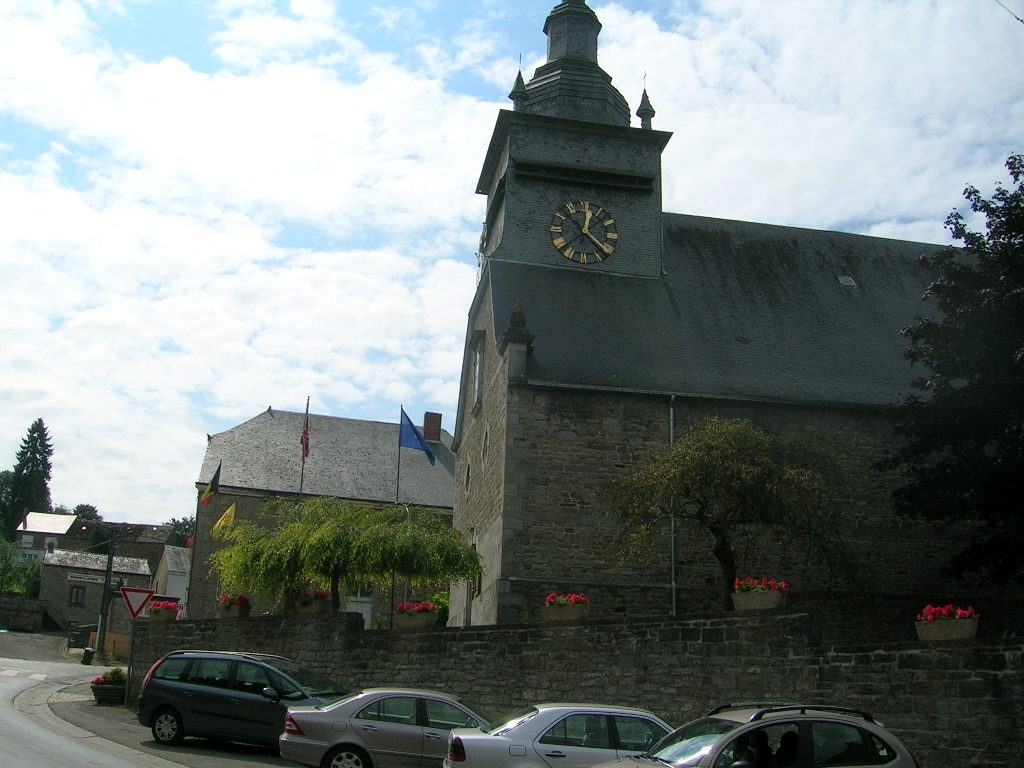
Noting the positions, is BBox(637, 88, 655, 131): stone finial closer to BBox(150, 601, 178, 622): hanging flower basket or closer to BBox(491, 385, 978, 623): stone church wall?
BBox(491, 385, 978, 623): stone church wall

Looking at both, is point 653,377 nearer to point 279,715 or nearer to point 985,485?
point 985,485

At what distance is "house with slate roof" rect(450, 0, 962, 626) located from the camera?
20.5 meters

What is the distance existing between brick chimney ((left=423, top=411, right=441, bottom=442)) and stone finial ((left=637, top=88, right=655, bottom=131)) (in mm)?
22811

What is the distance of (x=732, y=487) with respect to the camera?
1681 cm

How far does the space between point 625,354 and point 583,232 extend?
14.1 ft

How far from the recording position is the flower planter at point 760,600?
13.9 metres

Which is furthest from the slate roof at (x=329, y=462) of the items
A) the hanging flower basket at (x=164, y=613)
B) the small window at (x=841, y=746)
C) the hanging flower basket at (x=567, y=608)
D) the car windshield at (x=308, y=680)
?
the small window at (x=841, y=746)

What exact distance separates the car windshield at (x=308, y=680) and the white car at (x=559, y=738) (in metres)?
4.43

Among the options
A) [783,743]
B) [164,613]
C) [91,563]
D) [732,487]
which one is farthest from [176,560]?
[783,743]

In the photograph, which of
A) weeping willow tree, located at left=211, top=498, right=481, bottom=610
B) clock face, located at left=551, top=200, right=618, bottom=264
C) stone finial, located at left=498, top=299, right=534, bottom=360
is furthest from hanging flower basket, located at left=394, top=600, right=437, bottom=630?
clock face, located at left=551, top=200, right=618, bottom=264

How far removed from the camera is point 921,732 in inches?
452

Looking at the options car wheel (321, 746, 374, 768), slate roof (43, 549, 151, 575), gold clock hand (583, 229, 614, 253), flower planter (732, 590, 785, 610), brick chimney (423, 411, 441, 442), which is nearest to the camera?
car wheel (321, 746, 374, 768)

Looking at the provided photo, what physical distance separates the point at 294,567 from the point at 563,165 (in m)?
11.7

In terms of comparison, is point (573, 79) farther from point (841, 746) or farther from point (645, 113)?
point (841, 746)
